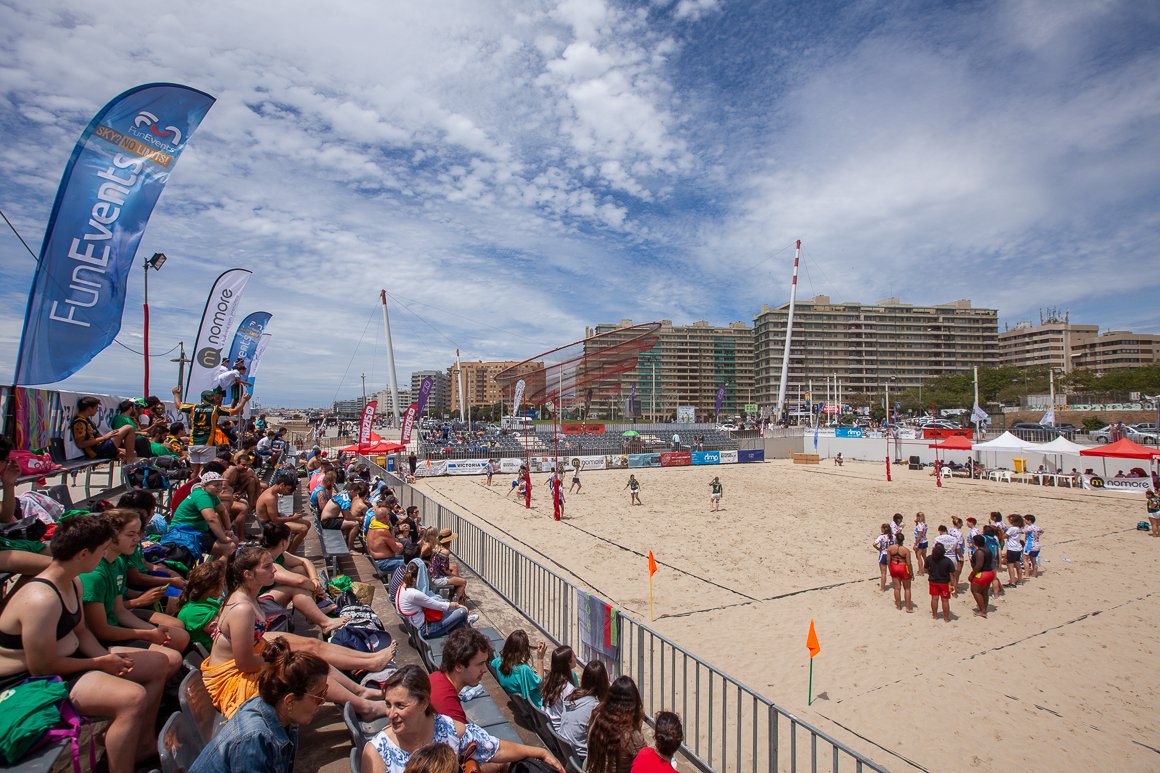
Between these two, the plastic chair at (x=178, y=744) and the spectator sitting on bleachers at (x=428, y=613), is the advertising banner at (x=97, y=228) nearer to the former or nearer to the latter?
the spectator sitting on bleachers at (x=428, y=613)

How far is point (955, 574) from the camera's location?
10.1m

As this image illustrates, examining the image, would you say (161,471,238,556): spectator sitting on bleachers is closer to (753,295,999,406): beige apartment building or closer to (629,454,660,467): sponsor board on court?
(629,454,660,467): sponsor board on court

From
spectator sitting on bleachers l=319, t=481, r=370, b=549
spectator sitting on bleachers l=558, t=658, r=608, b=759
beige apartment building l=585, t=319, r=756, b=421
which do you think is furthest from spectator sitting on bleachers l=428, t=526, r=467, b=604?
beige apartment building l=585, t=319, r=756, b=421

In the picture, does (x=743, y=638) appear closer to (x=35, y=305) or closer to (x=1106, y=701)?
(x=1106, y=701)

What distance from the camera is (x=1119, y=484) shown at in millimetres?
25766

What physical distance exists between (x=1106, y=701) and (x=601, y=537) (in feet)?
35.2

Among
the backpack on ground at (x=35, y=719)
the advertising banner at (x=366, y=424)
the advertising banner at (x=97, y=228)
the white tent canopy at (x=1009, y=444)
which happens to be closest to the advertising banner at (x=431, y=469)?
the advertising banner at (x=366, y=424)

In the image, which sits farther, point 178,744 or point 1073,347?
point 1073,347

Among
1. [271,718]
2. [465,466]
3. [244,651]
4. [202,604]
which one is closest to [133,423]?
[202,604]

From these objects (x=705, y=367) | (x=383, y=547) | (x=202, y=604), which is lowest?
(x=383, y=547)

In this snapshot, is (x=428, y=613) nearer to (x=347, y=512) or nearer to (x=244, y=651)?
(x=244, y=651)

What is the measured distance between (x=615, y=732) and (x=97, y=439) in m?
7.42

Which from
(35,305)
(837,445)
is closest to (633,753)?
(35,305)

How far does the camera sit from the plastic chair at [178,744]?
8.44ft
